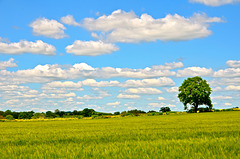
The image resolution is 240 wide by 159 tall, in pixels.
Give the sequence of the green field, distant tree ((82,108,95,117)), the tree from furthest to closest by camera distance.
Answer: distant tree ((82,108,95,117))
the tree
the green field

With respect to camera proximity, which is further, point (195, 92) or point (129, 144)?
point (195, 92)

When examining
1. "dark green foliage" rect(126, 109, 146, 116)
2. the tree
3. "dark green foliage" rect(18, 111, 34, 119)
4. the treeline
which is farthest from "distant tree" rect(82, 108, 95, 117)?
the tree

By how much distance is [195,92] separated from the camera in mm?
82875

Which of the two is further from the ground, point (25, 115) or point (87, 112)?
point (87, 112)

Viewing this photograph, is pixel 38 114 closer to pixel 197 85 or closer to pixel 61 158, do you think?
pixel 197 85

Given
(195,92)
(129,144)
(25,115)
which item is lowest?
(25,115)

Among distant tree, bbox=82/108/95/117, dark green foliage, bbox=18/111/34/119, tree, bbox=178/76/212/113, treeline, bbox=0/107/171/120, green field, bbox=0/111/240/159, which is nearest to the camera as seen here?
green field, bbox=0/111/240/159

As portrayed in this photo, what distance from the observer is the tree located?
8390cm

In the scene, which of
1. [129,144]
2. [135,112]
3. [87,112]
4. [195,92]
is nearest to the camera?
[129,144]

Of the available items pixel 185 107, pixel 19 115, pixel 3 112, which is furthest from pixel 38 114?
pixel 185 107

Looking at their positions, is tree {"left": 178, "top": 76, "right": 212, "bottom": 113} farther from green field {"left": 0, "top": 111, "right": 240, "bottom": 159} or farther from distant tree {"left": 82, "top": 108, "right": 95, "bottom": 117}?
green field {"left": 0, "top": 111, "right": 240, "bottom": 159}

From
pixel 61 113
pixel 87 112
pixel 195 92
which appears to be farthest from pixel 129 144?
pixel 61 113

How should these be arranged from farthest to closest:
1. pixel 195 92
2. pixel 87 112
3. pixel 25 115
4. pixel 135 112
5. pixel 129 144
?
pixel 25 115
pixel 87 112
pixel 135 112
pixel 195 92
pixel 129 144

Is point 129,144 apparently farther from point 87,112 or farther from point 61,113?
point 61,113
